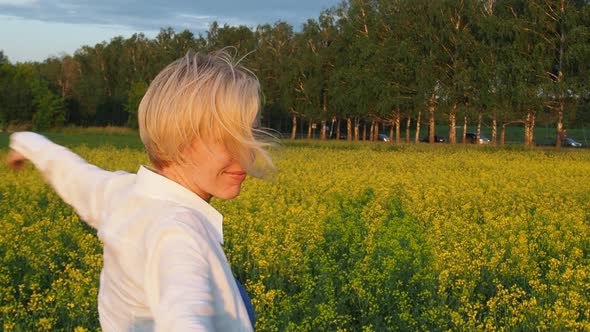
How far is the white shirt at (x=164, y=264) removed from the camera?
125 centimetres

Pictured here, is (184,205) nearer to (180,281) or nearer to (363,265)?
(180,281)

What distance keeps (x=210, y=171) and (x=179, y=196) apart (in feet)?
0.34

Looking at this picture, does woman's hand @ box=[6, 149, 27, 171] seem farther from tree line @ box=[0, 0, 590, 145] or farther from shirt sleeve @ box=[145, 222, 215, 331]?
tree line @ box=[0, 0, 590, 145]

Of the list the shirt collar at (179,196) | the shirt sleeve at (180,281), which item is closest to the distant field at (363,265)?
the shirt collar at (179,196)

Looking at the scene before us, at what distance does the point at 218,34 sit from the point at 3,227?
79.1 metres

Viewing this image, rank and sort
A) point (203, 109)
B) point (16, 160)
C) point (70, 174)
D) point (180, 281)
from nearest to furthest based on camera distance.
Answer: point (180, 281) < point (203, 109) < point (70, 174) < point (16, 160)

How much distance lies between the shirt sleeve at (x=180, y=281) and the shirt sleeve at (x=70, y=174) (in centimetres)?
56

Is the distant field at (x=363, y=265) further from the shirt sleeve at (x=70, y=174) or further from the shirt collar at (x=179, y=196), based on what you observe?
the shirt sleeve at (x=70, y=174)

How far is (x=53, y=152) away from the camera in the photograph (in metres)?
2.07

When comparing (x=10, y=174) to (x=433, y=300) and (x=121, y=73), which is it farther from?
(x=121, y=73)

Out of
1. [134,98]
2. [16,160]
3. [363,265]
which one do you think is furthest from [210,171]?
[134,98]

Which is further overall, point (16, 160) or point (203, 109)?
point (16, 160)

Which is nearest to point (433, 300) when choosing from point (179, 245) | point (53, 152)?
point (53, 152)

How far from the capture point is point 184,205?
57.7 inches
